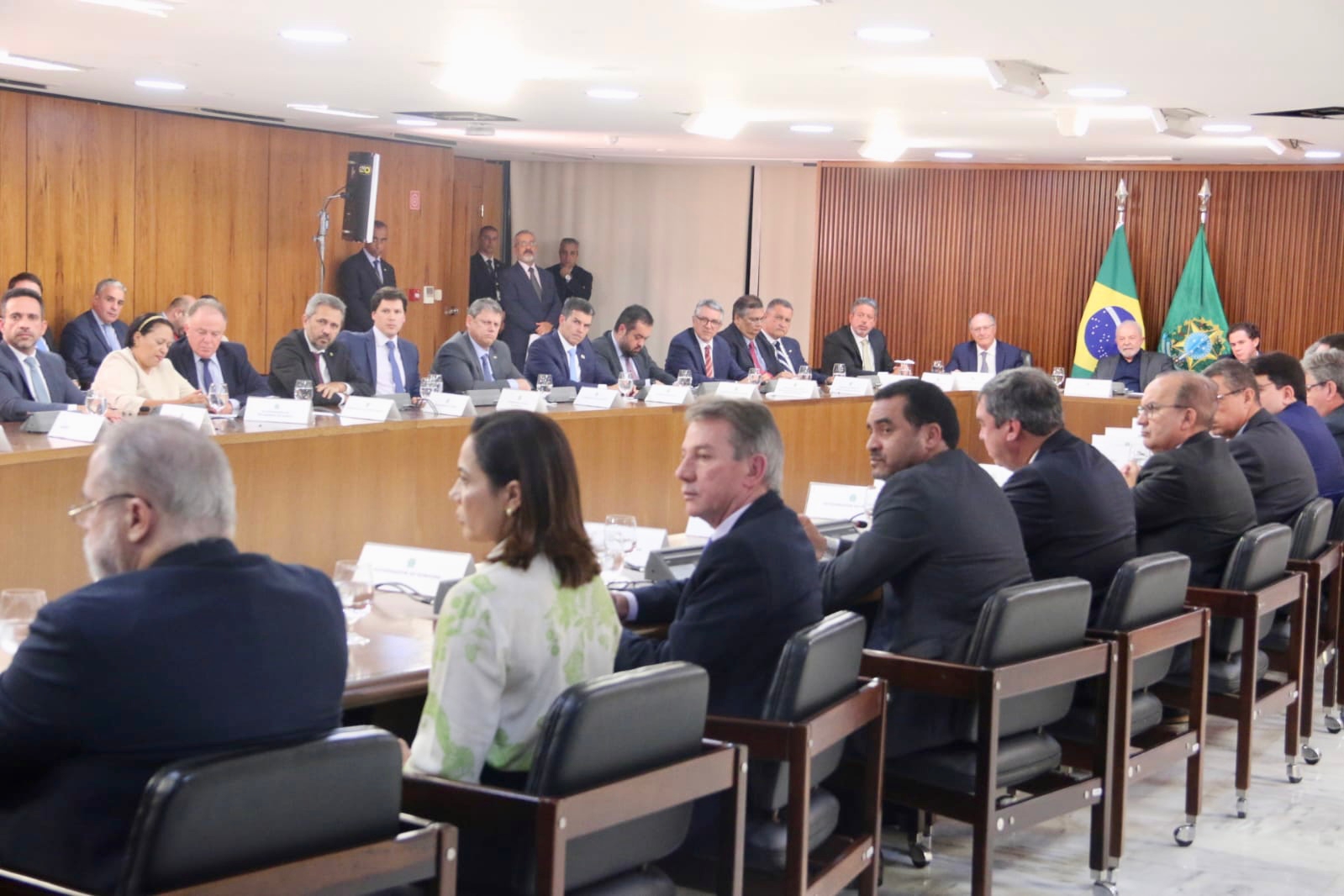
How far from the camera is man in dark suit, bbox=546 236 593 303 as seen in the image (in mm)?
14219

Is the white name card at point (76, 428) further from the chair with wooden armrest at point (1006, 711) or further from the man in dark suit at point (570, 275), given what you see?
the man in dark suit at point (570, 275)

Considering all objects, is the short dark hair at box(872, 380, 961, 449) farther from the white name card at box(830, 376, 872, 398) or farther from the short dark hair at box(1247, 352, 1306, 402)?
the white name card at box(830, 376, 872, 398)

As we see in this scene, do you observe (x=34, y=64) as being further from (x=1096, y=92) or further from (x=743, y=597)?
(x=743, y=597)

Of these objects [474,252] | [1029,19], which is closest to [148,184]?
[474,252]

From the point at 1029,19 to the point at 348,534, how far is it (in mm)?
2908

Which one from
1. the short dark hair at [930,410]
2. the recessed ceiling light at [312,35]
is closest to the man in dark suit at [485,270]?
the recessed ceiling light at [312,35]

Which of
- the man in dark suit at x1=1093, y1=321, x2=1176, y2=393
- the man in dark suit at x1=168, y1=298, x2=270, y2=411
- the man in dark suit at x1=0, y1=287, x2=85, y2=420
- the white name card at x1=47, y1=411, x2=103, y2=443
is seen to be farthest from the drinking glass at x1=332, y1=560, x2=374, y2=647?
the man in dark suit at x1=1093, y1=321, x2=1176, y2=393

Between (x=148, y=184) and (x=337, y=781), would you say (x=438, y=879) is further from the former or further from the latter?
(x=148, y=184)

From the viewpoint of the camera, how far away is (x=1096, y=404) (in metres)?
8.81

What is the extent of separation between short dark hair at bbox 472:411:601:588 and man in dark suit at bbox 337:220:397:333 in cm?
935

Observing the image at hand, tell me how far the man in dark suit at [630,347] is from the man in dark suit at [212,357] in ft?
7.77

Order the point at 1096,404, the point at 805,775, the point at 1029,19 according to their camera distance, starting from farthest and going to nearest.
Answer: the point at 1096,404, the point at 1029,19, the point at 805,775

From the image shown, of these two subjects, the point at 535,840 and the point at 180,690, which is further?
the point at 535,840

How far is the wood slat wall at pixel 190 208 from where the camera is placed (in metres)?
9.48
